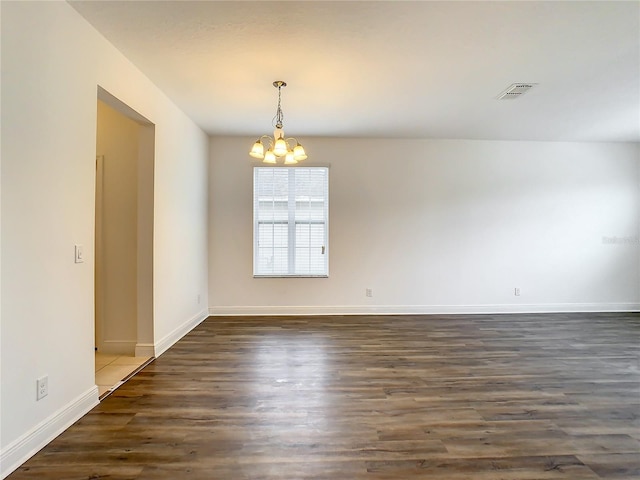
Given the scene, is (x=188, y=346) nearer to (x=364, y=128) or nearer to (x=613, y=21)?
(x=364, y=128)

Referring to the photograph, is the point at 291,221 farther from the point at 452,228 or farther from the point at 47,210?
the point at 47,210

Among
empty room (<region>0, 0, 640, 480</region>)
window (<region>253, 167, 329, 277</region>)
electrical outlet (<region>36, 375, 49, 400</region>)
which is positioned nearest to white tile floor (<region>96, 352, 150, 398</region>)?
empty room (<region>0, 0, 640, 480</region>)

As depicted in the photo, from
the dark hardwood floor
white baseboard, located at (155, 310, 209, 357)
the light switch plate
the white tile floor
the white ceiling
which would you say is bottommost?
the dark hardwood floor

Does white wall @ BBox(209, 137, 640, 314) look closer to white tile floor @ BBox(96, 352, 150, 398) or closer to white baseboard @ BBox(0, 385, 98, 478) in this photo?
white tile floor @ BBox(96, 352, 150, 398)

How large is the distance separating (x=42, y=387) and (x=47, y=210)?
100 cm

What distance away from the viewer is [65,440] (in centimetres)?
195

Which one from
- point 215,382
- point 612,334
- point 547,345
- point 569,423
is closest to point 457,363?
point 569,423

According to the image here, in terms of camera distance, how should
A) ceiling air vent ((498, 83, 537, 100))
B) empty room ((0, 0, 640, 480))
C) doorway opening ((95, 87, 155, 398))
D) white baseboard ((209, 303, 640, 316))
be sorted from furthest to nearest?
white baseboard ((209, 303, 640, 316)) < doorway opening ((95, 87, 155, 398)) < ceiling air vent ((498, 83, 537, 100)) < empty room ((0, 0, 640, 480))

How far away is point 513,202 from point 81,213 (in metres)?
5.49

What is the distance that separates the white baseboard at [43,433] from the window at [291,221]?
3009mm

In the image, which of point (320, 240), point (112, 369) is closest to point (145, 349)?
point (112, 369)

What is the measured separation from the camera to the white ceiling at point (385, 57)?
2.15 meters

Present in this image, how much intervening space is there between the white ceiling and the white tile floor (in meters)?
2.64

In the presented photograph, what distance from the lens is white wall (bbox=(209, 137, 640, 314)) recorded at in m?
5.07
